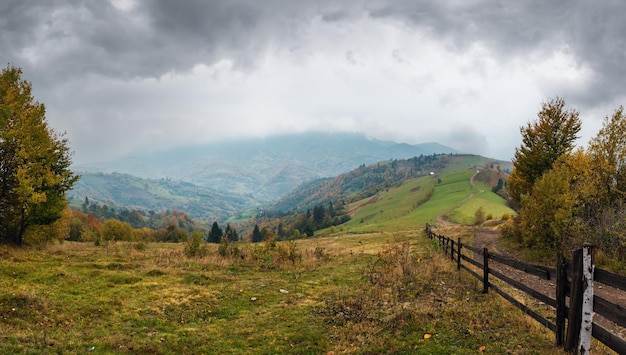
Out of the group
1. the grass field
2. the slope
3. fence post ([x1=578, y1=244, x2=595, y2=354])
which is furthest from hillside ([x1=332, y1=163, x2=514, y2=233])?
fence post ([x1=578, y1=244, x2=595, y2=354])

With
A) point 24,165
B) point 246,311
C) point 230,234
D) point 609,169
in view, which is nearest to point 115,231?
point 230,234

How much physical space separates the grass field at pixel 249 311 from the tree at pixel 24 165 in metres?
6.28

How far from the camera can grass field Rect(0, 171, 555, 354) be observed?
10141 millimetres

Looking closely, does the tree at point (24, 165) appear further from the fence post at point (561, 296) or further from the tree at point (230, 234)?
the fence post at point (561, 296)

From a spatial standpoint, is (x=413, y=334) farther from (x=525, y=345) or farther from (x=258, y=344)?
(x=258, y=344)

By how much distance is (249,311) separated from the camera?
1440 cm

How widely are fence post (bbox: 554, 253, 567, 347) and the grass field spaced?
499 mm

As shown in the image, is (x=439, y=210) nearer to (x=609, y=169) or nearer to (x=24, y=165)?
(x=609, y=169)

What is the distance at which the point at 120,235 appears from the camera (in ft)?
280

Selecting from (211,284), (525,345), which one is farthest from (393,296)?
(211,284)

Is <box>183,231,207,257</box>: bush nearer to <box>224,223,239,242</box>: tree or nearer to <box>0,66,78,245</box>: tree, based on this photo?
<box>224,223,239,242</box>: tree

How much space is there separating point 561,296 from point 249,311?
11.2m

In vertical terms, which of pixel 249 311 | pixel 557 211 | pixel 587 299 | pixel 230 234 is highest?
pixel 557 211

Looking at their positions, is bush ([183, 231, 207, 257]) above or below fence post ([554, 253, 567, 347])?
below
